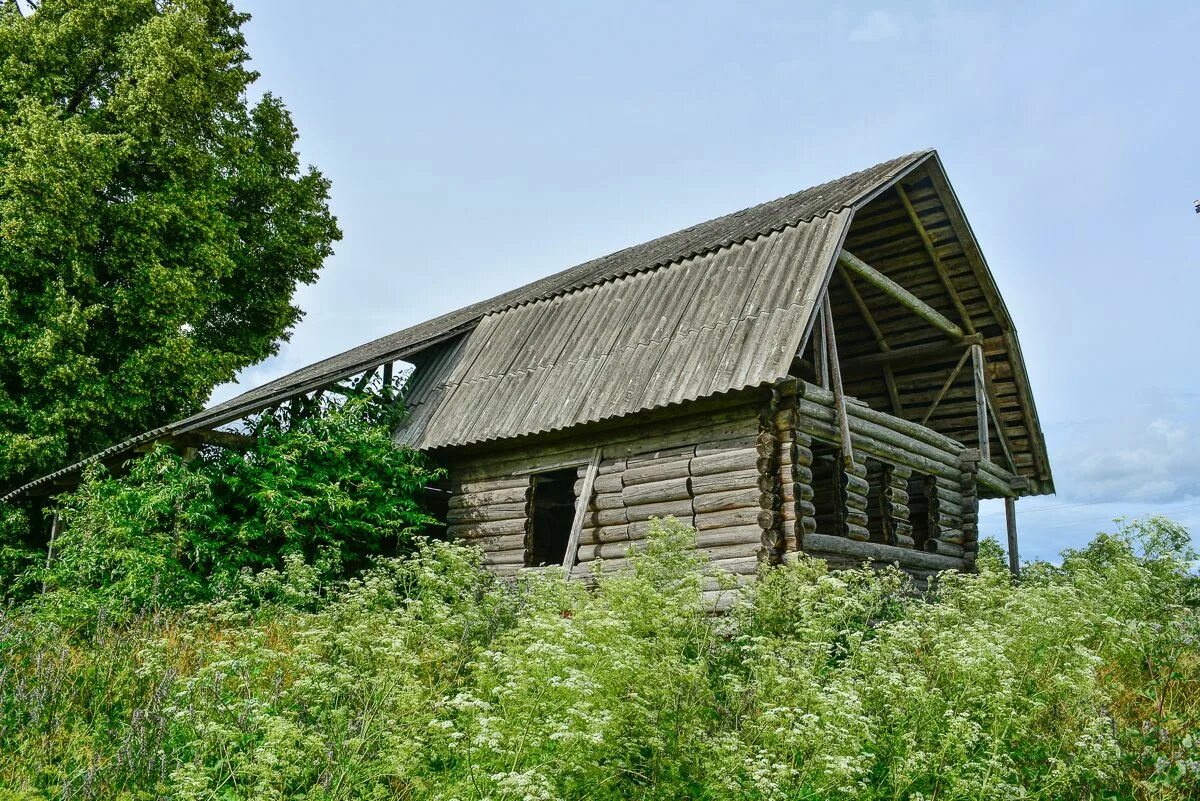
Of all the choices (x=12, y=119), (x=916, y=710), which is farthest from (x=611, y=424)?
(x=12, y=119)

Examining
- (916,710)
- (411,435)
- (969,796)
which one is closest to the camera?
(969,796)

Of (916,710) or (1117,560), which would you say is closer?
(916,710)

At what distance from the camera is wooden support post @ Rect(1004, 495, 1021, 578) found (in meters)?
16.7

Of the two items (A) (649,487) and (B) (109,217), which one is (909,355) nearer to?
(A) (649,487)

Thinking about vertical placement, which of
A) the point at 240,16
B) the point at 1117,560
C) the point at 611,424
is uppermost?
the point at 240,16

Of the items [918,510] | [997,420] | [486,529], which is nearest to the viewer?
[486,529]

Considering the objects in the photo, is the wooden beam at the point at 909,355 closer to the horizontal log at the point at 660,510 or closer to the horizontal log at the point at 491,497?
the horizontal log at the point at 660,510

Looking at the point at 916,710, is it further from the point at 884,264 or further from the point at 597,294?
the point at 884,264

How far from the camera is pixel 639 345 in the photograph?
13.3m

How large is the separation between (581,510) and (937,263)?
791cm

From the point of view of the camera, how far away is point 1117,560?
10906 millimetres

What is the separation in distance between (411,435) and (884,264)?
8818 millimetres

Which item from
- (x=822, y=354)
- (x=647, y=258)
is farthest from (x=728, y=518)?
(x=647, y=258)

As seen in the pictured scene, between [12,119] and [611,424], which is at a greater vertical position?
[12,119]
